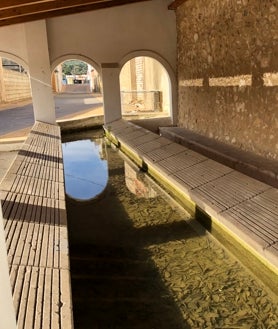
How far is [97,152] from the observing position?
340 inches

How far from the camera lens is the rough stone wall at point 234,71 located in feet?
18.5

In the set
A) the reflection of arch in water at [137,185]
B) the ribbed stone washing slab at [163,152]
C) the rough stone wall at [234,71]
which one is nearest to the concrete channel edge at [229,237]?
the reflection of arch in water at [137,185]

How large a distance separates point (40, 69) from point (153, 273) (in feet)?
27.4

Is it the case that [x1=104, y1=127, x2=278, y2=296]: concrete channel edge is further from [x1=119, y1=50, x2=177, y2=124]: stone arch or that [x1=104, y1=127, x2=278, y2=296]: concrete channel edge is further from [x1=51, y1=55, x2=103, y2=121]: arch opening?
[x1=51, y1=55, x2=103, y2=121]: arch opening

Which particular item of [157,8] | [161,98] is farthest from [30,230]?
[161,98]

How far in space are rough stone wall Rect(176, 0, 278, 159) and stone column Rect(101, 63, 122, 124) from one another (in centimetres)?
239

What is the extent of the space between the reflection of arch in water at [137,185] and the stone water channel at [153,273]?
0.36 ft

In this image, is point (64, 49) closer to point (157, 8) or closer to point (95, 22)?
point (95, 22)

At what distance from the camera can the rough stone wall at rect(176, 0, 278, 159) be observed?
5637 millimetres

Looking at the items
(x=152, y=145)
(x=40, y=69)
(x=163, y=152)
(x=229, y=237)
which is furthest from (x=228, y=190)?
(x=40, y=69)

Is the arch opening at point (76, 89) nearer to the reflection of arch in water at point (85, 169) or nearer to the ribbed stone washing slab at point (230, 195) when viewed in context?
the reflection of arch in water at point (85, 169)

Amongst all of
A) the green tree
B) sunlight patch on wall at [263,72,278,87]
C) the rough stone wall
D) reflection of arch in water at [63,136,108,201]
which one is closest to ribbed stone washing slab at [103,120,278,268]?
reflection of arch in water at [63,136,108,201]

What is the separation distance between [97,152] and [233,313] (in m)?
6.33

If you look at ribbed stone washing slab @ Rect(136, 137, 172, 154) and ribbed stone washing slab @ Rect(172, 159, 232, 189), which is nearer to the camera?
ribbed stone washing slab @ Rect(172, 159, 232, 189)
